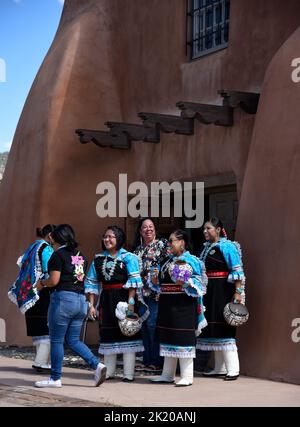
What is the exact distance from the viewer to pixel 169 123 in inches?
422

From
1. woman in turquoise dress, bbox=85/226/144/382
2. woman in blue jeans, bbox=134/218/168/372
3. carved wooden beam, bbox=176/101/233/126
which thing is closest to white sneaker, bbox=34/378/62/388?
woman in turquoise dress, bbox=85/226/144/382

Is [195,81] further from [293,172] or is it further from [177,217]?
[293,172]

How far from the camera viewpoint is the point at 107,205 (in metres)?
12.8

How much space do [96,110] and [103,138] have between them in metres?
1.06

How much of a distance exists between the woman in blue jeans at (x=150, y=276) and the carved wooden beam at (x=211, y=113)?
1.52m

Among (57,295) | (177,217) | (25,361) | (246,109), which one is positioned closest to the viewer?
(57,295)

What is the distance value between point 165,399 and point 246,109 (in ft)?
13.1

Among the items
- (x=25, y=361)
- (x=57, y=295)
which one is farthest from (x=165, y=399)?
(x=25, y=361)

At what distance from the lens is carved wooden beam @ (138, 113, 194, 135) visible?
10.5 meters

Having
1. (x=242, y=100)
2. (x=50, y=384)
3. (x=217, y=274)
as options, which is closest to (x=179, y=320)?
(x=217, y=274)

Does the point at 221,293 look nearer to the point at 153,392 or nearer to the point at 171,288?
the point at 171,288

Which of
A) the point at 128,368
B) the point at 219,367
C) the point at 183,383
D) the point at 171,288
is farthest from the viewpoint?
Result: the point at 219,367

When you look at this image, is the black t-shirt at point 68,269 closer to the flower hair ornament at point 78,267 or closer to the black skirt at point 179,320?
the flower hair ornament at point 78,267

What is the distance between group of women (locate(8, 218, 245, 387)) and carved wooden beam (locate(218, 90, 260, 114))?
1.58 m
